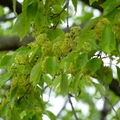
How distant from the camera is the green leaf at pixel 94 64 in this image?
141 cm

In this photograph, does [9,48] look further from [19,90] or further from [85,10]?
[85,10]

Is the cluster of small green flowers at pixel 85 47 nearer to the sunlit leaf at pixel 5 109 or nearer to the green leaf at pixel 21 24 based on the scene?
the green leaf at pixel 21 24

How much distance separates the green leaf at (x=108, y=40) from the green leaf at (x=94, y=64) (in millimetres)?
206

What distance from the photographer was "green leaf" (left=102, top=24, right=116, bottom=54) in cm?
121

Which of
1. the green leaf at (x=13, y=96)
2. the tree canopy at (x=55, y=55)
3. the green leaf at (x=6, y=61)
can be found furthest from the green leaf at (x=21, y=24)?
the green leaf at (x=13, y=96)

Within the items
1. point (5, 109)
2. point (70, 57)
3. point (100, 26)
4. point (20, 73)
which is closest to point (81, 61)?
point (70, 57)

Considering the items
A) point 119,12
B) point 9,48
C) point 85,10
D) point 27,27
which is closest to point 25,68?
point 27,27

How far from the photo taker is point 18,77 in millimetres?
Result: 1590

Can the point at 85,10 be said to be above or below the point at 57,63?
below

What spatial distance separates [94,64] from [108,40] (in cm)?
22

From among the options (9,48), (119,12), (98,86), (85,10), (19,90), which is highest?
(119,12)

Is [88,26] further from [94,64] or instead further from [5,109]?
[5,109]

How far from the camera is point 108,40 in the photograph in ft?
4.01

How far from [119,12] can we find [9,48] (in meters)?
1.72
